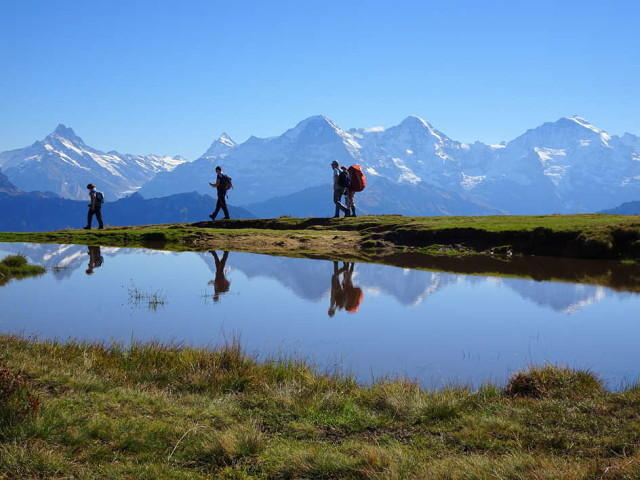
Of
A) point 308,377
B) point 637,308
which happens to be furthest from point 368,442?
point 637,308

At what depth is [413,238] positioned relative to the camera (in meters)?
37.1

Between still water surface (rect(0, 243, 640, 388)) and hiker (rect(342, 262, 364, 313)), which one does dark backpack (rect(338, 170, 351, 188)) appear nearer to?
still water surface (rect(0, 243, 640, 388))

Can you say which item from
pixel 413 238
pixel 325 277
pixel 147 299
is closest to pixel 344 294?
pixel 325 277

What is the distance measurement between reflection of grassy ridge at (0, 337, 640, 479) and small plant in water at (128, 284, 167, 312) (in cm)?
631

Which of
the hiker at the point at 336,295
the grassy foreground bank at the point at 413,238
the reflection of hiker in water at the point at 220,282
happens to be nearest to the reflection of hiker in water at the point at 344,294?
the hiker at the point at 336,295

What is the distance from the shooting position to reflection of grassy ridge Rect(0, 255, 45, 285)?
78.5 ft

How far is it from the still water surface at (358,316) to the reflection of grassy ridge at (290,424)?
1298mm

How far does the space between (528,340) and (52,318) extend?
1150 cm

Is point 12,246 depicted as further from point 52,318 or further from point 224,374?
point 224,374

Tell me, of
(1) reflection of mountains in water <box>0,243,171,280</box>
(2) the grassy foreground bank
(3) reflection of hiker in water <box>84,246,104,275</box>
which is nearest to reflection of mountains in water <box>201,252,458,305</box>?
(2) the grassy foreground bank

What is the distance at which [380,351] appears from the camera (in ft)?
43.8

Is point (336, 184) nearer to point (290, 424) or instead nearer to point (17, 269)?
point (17, 269)

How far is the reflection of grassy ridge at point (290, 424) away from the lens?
24.6 feet

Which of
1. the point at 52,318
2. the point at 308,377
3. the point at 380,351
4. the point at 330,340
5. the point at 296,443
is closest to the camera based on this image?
the point at 296,443
